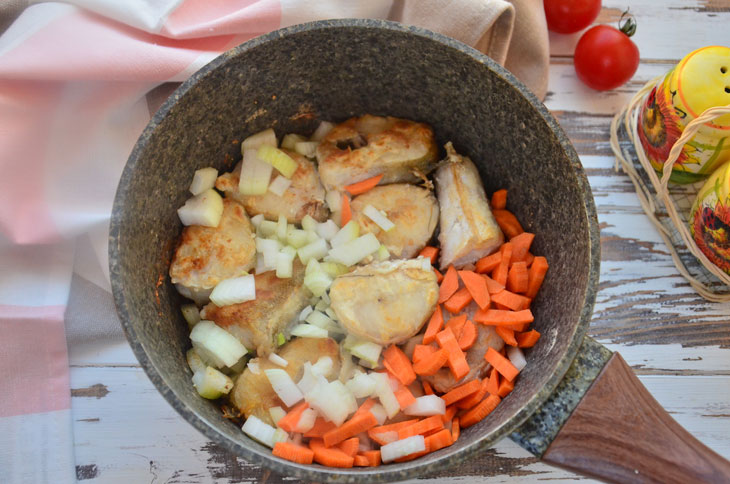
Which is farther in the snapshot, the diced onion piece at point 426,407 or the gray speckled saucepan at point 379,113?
the diced onion piece at point 426,407

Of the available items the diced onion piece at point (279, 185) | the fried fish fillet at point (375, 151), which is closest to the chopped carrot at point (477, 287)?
the fried fish fillet at point (375, 151)

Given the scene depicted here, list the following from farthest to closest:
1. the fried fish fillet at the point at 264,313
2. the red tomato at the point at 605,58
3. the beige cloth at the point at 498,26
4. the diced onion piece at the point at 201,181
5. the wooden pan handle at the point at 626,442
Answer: the red tomato at the point at 605,58 → the beige cloth at the point at 498,26 → the diced onion piece at the point at 201,181 → the fried fish fillet at the point at 264,313 → the wooden pan handle at the point at 626,442

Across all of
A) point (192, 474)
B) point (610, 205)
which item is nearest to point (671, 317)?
point (610, 205)

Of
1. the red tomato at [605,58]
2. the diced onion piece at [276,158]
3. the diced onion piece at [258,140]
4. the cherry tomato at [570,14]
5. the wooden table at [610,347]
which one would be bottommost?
the wooden table at [610,347]

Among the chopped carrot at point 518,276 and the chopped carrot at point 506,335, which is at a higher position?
the chopped carrot at point 518,276

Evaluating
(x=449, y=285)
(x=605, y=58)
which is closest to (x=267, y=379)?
(x=449, y=285)

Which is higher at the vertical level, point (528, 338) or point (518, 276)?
point (518, 276)

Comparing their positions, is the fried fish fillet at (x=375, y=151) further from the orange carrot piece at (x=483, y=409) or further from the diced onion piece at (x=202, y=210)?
the orange carrot piece at (x=483, y=409)

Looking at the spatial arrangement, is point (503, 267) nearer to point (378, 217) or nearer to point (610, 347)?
point (378, 217)
